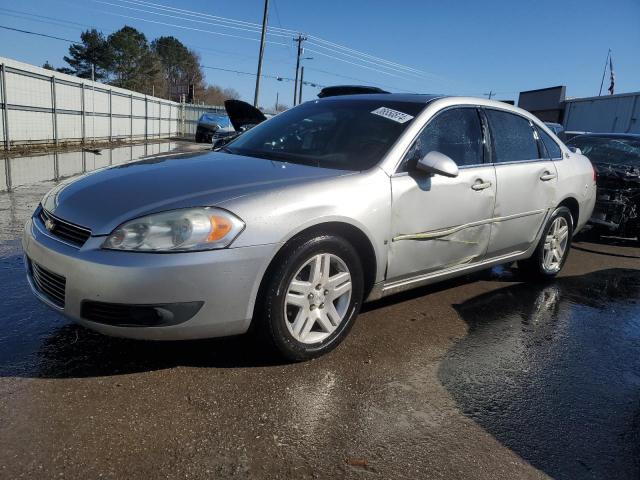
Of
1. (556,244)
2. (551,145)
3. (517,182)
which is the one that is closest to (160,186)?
(517,182)

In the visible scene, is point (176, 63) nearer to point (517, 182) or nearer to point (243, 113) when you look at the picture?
point (243, 113)

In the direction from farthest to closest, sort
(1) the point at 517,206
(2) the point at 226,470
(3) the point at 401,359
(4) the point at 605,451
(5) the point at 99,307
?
(1) the point at 517,206, (3) the point at 401,359, (5) the point at 99,307, (4) the point at 605,451, (2) the point at 226,470

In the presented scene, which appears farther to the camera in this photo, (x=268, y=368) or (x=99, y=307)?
(x=268, y=368)

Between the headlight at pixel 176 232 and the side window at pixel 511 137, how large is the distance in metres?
2.40

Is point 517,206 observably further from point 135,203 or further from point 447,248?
point 135,203

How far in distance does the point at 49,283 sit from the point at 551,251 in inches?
164

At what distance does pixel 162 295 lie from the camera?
2.39 metres

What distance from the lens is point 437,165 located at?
3184mm

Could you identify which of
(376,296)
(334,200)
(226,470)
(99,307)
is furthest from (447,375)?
(99,307)

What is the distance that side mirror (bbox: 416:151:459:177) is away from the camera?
10.4 feet

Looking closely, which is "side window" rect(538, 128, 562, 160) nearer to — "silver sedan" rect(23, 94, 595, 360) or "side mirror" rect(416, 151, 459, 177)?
"silver sedan" rect(23, 94, 595, 360)

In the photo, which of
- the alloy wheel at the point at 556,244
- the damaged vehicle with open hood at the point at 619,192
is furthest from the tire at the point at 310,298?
the damaged vehicle with open hood at the point at 619,192

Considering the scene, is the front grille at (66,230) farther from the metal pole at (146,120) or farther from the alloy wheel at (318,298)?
the metal pole at (146,120)

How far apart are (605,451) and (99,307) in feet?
7.71
